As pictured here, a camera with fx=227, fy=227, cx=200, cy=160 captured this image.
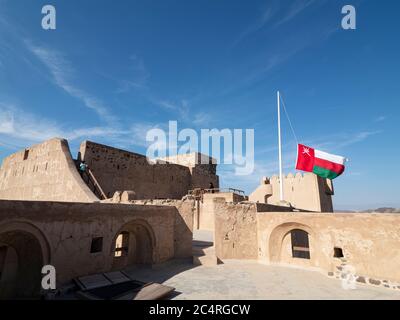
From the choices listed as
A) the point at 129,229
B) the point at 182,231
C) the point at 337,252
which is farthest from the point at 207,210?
the point at 337,252

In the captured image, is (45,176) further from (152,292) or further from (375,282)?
(375,282)

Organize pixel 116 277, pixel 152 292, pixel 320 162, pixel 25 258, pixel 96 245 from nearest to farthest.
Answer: pixel 152 292
pixel 25 258
pixel 116 277
pixel 96 245
pixel 320 162

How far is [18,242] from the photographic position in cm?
749

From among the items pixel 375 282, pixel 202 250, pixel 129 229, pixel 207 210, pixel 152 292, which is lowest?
pixel 375 282

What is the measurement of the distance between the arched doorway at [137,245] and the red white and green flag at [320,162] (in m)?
10.3

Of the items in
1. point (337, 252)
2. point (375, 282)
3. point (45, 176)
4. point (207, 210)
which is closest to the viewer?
point (375, 282)

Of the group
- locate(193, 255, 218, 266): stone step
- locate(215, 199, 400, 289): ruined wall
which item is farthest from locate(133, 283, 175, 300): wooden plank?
locate(215, 199, 400, 289): ruined wall

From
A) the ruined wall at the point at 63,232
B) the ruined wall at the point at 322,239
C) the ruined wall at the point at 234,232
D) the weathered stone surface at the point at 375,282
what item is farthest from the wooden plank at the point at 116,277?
the weathered stone surface at the point at 375,282

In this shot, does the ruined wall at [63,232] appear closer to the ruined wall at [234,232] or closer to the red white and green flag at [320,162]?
the ruined wall at [234,232]

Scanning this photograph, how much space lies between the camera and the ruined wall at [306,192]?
76.9ft

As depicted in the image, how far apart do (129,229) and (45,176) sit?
9437 mm

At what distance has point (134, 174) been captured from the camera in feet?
68.0

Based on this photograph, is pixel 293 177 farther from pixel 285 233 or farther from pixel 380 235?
pixel 380 235

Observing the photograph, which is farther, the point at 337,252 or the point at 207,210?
the point at 207,210
